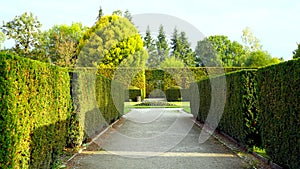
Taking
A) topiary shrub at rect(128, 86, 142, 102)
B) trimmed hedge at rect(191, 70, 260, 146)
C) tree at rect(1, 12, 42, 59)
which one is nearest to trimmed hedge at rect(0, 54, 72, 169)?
trimmed hedge at rect(191, 70, 260, 146)

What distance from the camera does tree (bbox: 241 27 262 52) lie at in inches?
1737

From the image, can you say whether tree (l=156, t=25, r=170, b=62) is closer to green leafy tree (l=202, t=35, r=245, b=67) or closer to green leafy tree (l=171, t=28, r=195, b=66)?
green leafy tree (l=171, t=28, r=195, b=66)

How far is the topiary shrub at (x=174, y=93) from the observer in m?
32.8

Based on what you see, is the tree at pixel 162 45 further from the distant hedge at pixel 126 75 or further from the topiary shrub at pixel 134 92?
the topiary shrub at pixel 134 92

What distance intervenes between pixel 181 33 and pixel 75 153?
55.6 meters

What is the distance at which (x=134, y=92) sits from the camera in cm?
3212

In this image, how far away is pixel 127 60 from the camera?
34062mm

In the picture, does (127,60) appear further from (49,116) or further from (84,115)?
(49,116)

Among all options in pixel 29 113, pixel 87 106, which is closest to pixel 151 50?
pixel 87 106

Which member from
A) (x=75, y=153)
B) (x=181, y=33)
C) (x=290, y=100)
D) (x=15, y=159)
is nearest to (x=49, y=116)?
(x=15, y=159)

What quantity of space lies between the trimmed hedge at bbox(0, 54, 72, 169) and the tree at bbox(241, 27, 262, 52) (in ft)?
138

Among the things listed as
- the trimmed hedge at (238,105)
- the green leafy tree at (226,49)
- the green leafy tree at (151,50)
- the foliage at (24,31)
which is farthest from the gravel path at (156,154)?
the green leafy tree at (226,49)

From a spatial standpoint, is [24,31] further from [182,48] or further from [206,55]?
[182,48]

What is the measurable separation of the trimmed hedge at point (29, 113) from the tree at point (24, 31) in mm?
24193
